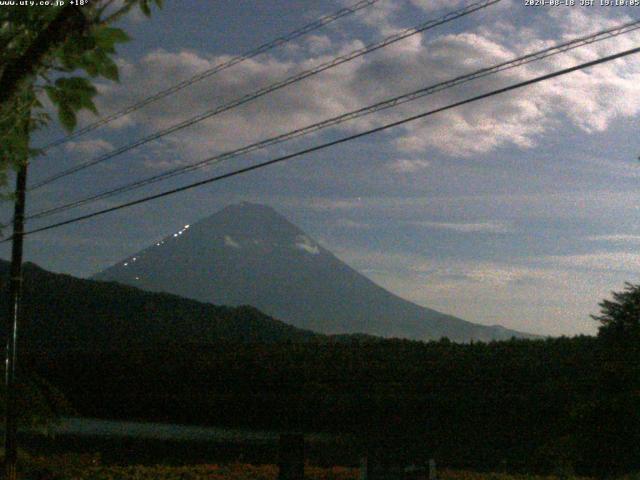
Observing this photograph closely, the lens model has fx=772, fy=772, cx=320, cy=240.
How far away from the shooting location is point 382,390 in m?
28.4

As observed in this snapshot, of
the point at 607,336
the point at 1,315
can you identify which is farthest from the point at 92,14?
the point at 1,315

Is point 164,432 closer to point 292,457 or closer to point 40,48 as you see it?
point 292,457

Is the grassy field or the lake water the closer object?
the grassy field

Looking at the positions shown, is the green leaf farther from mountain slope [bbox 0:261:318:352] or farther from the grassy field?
mountain slope [bbox 0:261:318:352]

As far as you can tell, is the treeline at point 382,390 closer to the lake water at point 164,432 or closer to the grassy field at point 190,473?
the lake water at point 164,432

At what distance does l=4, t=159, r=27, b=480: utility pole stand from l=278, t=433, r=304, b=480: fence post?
6.53 metres

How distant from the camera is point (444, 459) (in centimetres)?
2066

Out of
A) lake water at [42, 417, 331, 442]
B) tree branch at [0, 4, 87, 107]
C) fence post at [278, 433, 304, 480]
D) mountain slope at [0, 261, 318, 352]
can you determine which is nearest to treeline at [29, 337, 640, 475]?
lake water at [42, 417, 331, 442]

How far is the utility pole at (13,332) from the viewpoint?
15750 millimetres

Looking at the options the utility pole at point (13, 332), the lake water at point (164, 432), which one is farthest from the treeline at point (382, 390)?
the utility pole at point (13, 332)

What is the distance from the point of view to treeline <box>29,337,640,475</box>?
77.6 ft

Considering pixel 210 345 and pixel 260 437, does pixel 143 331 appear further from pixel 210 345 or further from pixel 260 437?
pixel 260 437

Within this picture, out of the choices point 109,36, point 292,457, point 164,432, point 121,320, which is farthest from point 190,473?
point 121,320

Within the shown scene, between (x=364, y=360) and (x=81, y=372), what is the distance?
16.6m
